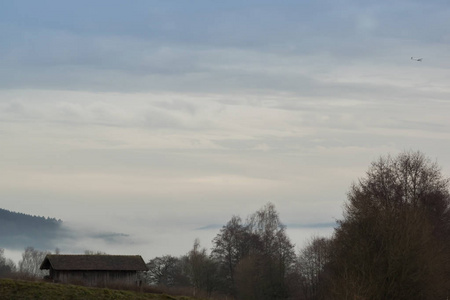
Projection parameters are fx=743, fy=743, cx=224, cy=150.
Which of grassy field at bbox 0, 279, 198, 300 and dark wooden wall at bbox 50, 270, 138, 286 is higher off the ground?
dark wooden wall at bbox 50, 270, 138, 286

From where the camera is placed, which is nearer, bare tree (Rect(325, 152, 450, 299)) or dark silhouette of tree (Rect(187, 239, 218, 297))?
bare tree (Rect(325, 152, 450, 299))

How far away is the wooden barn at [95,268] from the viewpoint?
74562 millimetres

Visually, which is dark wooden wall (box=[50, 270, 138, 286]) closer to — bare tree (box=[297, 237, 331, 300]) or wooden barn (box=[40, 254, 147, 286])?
wooden barn (box=[40, 254, 147, 286])

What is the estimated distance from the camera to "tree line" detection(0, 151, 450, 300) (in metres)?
45.2

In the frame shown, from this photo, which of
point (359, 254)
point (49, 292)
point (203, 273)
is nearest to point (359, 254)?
point (359, 254)

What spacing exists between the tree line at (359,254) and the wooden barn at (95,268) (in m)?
7.24

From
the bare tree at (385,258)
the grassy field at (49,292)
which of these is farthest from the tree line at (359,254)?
the grassy field at (49,292)

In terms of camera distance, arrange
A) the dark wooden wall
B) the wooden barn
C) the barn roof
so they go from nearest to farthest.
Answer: the dark wooden wall, the wooden barn, the barn roof

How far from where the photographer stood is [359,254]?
45969 mm

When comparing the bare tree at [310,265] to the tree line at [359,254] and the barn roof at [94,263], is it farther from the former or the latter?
the barn roof at [94,263]

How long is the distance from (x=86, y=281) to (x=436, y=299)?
37825 millimetres

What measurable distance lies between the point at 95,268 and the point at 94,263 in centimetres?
93

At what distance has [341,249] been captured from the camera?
48406 mm

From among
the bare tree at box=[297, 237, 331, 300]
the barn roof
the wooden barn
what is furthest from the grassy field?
the bare tree at box=[297, 237, 331, 300]
